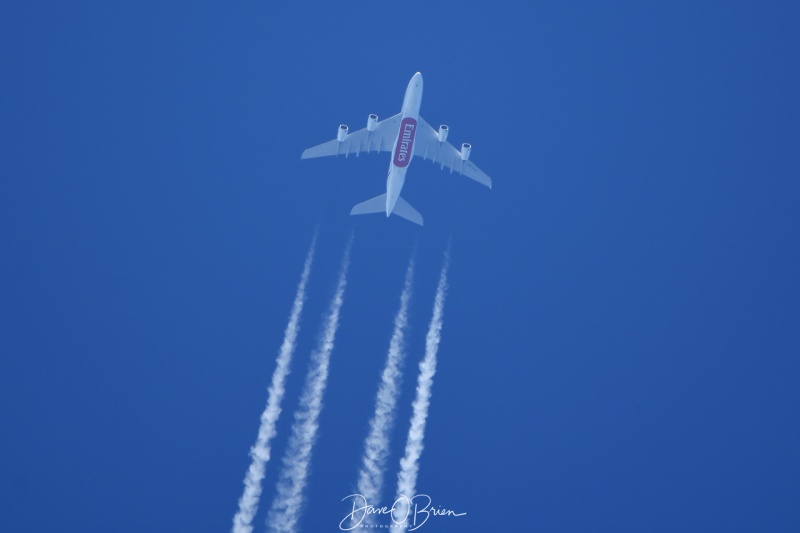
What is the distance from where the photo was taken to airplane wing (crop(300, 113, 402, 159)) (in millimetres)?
51906

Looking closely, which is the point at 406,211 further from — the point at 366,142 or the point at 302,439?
the point at 302,439

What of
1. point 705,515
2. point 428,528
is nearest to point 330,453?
point 428,528

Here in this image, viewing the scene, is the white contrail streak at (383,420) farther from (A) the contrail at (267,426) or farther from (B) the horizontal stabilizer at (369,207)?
(B) the horizontal stabilizer at (369,207)

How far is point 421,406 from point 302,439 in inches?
246

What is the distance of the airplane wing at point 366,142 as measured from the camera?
5191cm

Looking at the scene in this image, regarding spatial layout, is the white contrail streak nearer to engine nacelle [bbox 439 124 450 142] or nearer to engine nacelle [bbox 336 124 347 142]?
engine nacelle [bbox 439 124 450 142]

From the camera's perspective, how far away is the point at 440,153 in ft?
177

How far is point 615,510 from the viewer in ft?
167

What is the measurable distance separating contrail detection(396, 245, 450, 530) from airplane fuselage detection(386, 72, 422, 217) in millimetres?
6355

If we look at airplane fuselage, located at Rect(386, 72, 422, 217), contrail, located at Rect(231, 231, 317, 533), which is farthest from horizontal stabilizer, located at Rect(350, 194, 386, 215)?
contrail, located at Rect(231, 231, 317, 533)

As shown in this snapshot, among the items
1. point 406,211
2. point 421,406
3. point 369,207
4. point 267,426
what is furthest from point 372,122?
point 267,426

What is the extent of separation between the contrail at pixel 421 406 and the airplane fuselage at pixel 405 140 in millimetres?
6355

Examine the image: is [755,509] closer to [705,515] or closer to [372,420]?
[705,515]

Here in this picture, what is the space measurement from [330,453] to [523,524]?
34.7 feet
